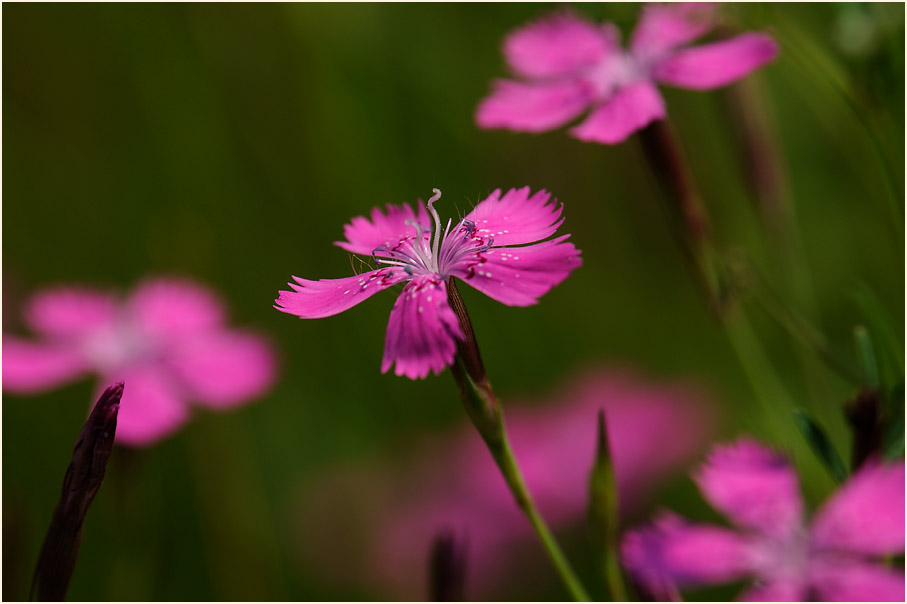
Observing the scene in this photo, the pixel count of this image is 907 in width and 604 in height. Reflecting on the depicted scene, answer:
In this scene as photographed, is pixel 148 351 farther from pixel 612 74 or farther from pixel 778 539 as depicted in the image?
pixel 778 539

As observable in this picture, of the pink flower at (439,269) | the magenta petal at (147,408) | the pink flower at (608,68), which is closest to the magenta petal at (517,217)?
the pink flower at (439,269)

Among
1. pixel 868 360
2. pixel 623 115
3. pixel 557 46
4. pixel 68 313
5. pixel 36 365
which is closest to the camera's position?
pixel 868 360

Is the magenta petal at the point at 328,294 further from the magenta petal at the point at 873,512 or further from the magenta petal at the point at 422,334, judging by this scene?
the magenta petal at the point at 873,512

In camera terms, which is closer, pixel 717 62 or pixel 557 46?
pixel 717 62

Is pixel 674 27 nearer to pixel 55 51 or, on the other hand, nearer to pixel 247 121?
pixel 247 121

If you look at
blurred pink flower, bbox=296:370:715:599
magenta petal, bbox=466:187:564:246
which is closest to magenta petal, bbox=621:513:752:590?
magenta petal, bbox=466:187:564:246

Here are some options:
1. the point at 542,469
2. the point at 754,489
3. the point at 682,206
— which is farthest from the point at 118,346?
the point at 754,489
